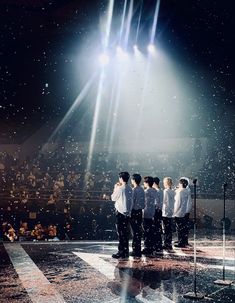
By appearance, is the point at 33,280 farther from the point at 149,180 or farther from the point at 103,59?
the point at 103,59

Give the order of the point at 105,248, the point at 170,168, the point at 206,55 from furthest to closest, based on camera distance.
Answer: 1. the point at 170,168
2. the point at 206,55
3. the point at 105,248

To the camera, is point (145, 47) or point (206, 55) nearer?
point (206, 55)

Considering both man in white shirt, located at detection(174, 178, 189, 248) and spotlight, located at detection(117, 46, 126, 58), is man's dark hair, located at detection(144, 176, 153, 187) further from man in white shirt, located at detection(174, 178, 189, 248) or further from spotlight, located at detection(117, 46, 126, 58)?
spotlight, located at detection(117, 46, 126, 58)

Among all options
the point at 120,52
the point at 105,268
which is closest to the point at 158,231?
the point at 105,268

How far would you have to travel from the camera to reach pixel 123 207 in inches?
308

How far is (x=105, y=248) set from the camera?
9445 millimetres

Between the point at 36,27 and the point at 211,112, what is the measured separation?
1118 centimetres

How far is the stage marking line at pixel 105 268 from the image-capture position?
479 centimetres

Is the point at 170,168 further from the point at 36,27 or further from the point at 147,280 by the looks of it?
the point at 147,280

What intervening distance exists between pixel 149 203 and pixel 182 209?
164 centimetres

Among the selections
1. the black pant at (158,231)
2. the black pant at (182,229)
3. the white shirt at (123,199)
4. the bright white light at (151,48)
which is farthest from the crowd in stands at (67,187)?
the white shirt at (123,199)

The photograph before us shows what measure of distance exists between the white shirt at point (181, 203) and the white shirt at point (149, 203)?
4.47 feet

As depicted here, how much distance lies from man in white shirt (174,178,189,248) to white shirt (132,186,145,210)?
6.61 feet

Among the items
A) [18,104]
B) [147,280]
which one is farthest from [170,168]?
[147,280]
